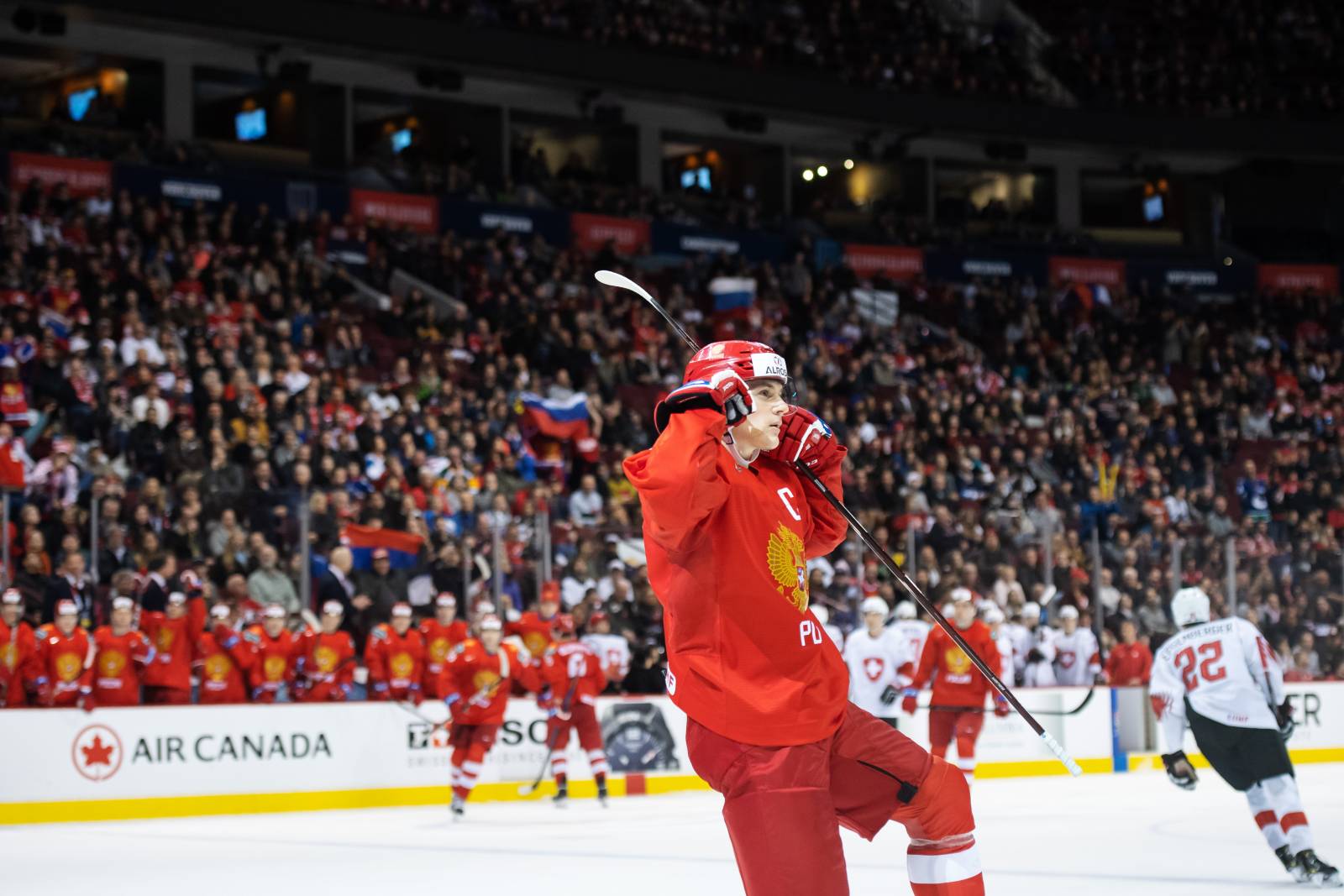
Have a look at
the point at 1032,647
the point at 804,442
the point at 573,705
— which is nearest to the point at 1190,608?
the point at 804,442

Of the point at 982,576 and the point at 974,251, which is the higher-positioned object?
the point at 974,251

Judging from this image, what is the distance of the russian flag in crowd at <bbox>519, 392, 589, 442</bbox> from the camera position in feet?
63.5

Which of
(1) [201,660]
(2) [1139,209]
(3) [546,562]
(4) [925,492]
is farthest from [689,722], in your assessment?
(2) [1139,209]

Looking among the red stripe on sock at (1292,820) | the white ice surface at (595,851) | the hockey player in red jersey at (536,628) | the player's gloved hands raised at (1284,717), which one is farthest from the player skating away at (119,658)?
the red stripe on sock at (1292,820)

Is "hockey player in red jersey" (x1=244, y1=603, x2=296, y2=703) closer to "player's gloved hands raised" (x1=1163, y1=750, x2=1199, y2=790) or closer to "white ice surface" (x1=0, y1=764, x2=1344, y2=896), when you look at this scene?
"white ice surface" (x1=0, y1=764, x2=1344, y2=896)

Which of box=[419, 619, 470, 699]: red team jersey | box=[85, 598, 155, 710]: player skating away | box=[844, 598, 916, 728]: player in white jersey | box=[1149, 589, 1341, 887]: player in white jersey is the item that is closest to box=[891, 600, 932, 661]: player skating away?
box=[844, 598, 916, 728]: player in white jersey

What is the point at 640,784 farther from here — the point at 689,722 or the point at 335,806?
the point at 689,722

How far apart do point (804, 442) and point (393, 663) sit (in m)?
10.8

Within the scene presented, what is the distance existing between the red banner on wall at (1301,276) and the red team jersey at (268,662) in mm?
24488

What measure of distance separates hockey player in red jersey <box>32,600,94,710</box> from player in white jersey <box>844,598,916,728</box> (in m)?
6.84

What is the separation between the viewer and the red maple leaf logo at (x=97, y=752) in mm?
13398

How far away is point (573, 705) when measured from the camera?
46.8 feet

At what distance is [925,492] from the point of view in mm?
20906

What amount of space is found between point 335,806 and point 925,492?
9.15m
